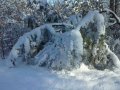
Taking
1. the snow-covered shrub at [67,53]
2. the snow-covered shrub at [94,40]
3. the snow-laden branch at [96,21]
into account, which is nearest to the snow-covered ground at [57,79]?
the snow-covered shrub at [67,53]

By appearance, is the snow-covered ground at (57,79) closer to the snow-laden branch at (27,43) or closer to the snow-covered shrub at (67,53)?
the snow-covered shrub at (67,53)

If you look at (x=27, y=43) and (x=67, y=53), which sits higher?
(x=27, y=43)

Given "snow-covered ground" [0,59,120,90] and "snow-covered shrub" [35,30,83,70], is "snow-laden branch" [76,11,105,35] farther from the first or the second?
"snow-covered ground" [0,59,120,90]

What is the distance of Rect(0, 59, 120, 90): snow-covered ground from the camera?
13.4 ft

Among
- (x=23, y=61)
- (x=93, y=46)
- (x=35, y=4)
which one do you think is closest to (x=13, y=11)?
(x=35, y=4)

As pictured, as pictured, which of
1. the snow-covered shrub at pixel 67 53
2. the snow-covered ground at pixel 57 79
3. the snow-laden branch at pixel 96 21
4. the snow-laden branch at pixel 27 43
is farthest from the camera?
the snow-laden branch at pixel 27 43

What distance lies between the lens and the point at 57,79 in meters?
4.34

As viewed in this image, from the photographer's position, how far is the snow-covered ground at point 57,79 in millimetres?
4094

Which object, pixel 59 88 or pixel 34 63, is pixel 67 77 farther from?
pixel 34 63

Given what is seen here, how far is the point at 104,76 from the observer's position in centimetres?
455

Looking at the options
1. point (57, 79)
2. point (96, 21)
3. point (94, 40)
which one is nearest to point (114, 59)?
point (94, 40)

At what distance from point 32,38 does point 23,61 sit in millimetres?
671

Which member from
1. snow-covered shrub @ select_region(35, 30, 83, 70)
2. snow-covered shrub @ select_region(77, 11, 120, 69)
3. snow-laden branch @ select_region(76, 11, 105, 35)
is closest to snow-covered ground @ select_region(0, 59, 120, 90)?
snow-covered shrub @ select_region(35, 30, 83, 70)

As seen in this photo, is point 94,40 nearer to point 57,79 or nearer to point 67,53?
point 67,53
